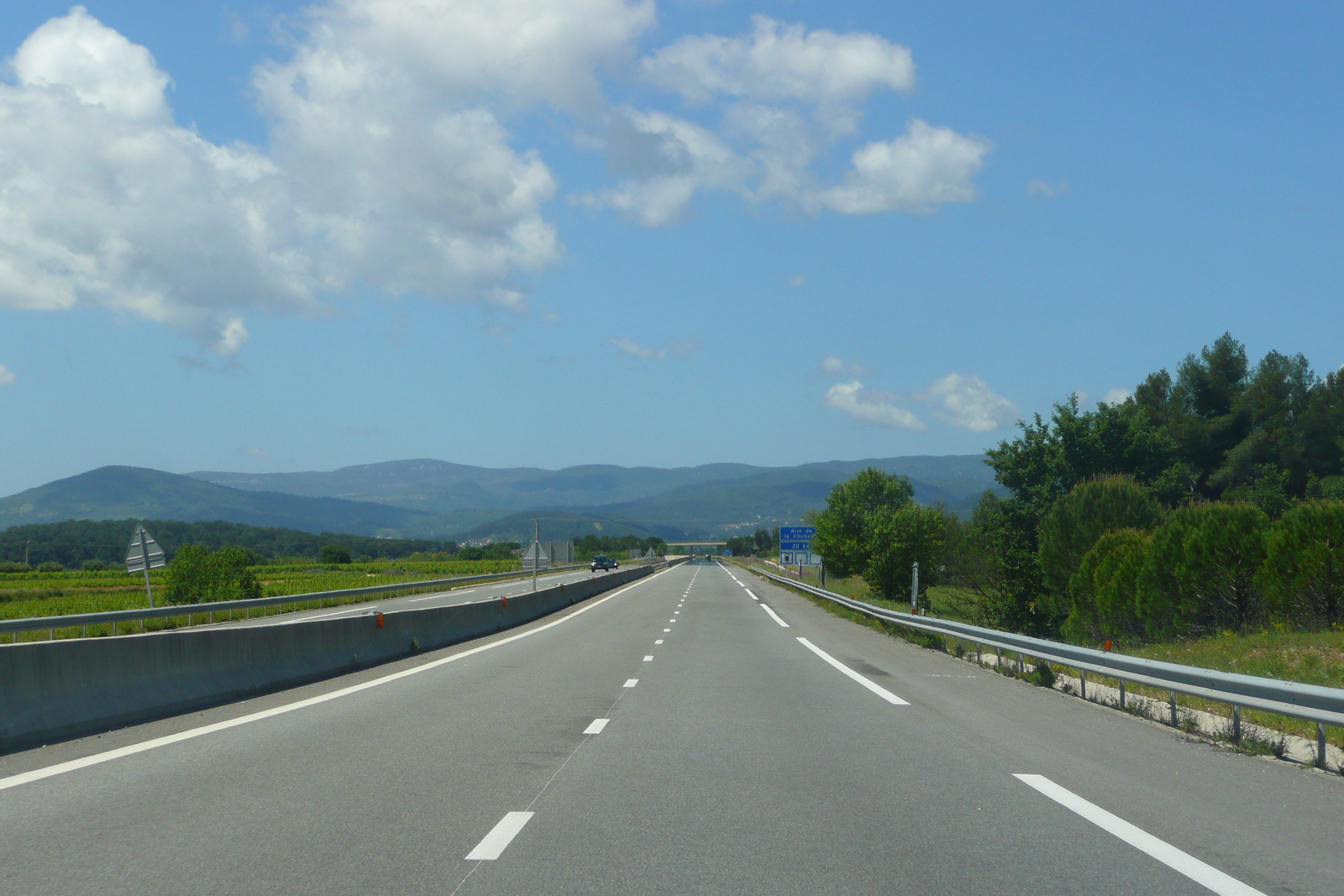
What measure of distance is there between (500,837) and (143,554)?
3089 cm

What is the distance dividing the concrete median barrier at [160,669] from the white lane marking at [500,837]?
524 cm

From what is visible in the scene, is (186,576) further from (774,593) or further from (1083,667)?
(1083,667)

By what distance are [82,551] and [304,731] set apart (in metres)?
162

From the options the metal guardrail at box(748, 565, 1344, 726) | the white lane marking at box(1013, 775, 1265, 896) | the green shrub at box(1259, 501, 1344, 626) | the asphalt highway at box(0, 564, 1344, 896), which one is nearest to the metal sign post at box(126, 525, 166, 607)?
the asphalt highway at box(0, 564, 1344, 896)

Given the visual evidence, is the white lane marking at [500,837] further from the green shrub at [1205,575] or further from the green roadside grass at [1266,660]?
the green shrub at [1205,575]

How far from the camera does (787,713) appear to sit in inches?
496

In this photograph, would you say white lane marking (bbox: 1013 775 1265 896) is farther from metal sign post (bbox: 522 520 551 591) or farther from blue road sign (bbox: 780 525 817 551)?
blue road sign (bbox: 780 525 817 551)

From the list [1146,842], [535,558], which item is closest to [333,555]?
[535,558]

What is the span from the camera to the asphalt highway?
5.76m

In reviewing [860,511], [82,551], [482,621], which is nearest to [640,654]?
[482,621]

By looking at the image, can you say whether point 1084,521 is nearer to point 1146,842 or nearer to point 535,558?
point 535,558

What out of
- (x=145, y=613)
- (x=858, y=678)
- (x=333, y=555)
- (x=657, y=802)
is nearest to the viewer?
(x=657, y=802)

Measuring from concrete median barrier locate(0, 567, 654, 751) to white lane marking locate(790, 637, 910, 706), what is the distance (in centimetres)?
803

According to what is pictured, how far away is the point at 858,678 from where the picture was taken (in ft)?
56.5
